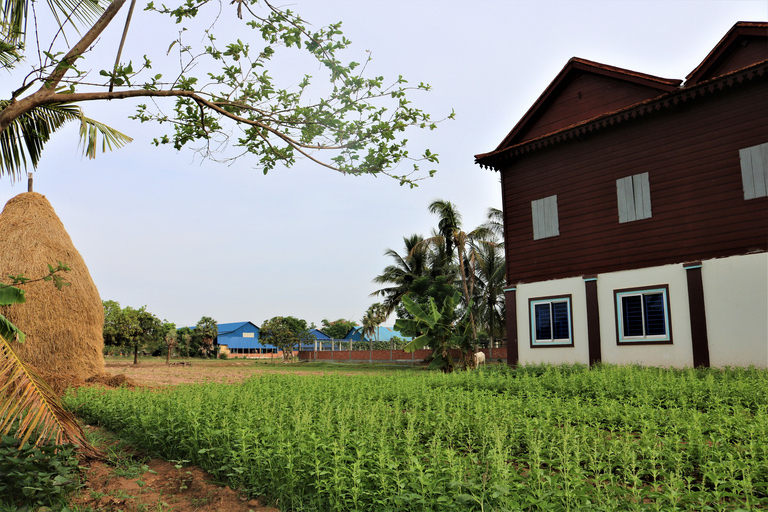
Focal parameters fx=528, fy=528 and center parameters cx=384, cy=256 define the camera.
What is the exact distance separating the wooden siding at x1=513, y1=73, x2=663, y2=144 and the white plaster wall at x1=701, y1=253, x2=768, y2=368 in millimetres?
5266

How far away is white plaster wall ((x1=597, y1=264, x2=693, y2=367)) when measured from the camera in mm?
13305

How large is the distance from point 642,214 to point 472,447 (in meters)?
11.2

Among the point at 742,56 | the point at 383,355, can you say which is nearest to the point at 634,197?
the point at 742,56

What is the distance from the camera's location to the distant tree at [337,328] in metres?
69.9

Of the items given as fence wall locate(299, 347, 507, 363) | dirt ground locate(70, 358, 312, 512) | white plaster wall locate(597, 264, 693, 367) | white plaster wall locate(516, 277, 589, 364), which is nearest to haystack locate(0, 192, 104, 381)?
dirt ground locate(70, 358, 312, 512)

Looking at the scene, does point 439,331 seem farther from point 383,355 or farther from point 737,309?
point 383,355

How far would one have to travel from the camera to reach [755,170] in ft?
40.7

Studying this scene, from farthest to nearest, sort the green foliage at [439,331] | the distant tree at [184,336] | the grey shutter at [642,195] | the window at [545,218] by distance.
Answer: the distant tree at [184,336]
the green foliage at [439,331]
the window at [545,218]
the grey shutter at [642,195]

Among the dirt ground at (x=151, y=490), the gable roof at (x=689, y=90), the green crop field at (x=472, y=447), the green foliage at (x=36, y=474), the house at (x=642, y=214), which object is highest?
the gable roof at (x=689, y=90)

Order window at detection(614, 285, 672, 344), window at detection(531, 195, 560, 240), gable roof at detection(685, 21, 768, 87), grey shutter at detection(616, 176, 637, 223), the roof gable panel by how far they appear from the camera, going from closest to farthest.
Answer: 1. gable roof at detection(685, 21, 768, 87)
2. window at detection(614, 285, 672, 344)
3. grey shutter at detection(616, 176, 637, 223)
4. the roof gable panel
5. window at detection(531, 195, 560, 240)

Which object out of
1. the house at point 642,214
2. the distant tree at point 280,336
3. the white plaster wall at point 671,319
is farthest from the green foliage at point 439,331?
the distant tree at point 280,336

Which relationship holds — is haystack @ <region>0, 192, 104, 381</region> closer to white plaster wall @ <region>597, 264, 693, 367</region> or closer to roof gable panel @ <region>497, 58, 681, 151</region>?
roof gable panel @ <region>497, 58, 681, 151</region>

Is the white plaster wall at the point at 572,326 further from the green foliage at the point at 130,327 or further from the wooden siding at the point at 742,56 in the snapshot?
the green foliage at the point at 130,327

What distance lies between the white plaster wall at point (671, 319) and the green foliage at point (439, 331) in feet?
15.9
